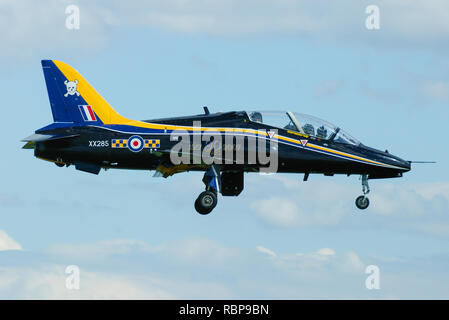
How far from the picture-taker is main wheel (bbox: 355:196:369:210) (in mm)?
57781

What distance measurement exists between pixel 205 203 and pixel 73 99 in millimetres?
8400

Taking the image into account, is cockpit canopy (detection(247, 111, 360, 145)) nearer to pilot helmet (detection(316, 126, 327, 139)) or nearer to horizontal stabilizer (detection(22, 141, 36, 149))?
pilot helmet (detection(316, 126, 327, 139))

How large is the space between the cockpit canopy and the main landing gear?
331cm

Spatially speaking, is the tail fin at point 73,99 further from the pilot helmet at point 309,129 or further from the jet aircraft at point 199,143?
the pilot helmet at point 309,129

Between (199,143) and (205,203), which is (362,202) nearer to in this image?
(205,203)

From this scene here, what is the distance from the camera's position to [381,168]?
2250 inches

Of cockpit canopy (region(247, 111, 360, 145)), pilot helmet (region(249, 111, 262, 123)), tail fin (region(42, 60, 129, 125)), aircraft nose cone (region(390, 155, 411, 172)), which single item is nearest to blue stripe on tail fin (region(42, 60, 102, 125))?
tail fin (region(42, 60, 129, 125))

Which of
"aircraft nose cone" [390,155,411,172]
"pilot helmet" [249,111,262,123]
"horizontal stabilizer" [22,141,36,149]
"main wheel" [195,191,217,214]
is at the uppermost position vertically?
"pilot helmet" [249,111,262,123]

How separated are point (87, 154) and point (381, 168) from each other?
47.7 feet

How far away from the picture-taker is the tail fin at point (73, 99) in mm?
56438

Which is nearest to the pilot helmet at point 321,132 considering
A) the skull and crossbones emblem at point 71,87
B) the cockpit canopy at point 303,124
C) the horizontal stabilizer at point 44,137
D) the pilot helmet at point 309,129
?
the cockpit canopy at point 303,124

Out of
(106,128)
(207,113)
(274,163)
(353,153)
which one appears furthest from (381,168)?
(106,128)

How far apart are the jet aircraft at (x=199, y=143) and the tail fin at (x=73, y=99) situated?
0.05 meters

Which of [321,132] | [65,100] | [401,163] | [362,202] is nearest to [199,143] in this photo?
[321,132]
